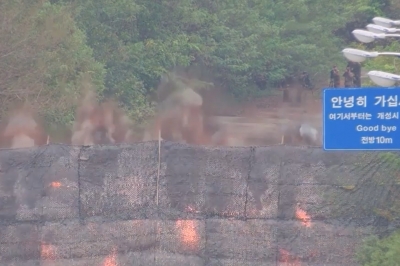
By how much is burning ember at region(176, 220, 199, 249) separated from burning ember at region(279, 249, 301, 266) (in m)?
1.33

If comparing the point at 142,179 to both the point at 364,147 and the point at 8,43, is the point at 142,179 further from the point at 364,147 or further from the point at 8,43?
the point at 8,43

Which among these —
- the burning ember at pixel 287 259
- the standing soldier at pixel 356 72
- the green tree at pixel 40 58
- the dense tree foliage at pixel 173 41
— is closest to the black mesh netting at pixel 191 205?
the burning ember at pixel 287 259

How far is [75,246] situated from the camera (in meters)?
12.4

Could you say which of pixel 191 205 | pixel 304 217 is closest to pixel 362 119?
pixel 304 217

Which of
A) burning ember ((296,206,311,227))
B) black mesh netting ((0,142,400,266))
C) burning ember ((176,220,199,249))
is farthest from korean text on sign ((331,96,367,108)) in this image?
burning ember ((176,220,199,249))

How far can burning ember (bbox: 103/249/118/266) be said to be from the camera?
12391 mm

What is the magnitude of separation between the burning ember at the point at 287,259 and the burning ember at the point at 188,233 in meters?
1.33

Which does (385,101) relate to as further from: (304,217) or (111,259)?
(111,259)

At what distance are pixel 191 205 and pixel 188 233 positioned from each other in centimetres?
46

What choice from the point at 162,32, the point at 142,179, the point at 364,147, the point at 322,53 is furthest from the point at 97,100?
the point at 322,53

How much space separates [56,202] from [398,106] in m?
5.47

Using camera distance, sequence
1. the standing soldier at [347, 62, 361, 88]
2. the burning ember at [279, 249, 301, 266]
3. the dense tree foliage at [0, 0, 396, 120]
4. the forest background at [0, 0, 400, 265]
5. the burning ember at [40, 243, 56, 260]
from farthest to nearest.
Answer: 1. the standing soldier at [347, 62, 361, 88]
2. the dense tree foliage at [0, 0, 396, 120]
3. the forest background at [0, 0, 400, 265]
4. the burning ember at [40, 243, 56, 260]
5. the burning ember at [279, 249, 301, 266]

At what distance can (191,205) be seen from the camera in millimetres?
12547

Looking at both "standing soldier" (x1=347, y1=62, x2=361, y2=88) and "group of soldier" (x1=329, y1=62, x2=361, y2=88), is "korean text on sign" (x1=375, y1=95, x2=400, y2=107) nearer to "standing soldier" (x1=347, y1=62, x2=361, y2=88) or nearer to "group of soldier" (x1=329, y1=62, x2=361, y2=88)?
"standing soldier" (x1=347, y1=62, x2=361, y2=88)
